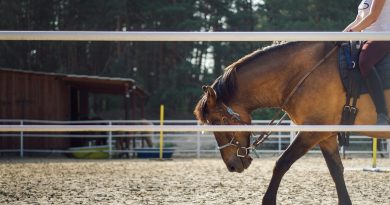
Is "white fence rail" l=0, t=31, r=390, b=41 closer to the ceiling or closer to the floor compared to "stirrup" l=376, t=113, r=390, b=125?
closer to the ceiling

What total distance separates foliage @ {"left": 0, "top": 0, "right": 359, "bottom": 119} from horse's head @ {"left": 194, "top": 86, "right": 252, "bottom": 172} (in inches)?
944

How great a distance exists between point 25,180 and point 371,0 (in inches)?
240

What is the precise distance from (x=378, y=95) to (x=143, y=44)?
29.9 metres

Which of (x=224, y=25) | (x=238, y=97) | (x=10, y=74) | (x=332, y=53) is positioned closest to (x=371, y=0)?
(x=332, y=53)

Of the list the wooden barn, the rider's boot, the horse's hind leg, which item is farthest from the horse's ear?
the wooden barn

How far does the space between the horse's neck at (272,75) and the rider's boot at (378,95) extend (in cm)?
55

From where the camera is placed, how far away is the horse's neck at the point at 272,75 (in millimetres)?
4543

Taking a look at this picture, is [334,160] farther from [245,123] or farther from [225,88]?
[225,88]

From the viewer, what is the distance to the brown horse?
4.30 m

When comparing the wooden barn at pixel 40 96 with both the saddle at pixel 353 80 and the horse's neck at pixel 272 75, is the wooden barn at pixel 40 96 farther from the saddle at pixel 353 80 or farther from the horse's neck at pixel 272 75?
the saddle at pixel 353 80

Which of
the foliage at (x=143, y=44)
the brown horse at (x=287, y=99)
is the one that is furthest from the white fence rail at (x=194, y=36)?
the foliage at (x=143, y=44)

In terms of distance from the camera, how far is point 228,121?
4.60m

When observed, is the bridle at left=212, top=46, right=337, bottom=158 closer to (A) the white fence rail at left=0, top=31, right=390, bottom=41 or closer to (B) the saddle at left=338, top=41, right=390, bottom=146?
(B) the saddle at left=338, top=41, right=390, bottom=146

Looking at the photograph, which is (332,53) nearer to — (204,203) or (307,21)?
(204,203)
